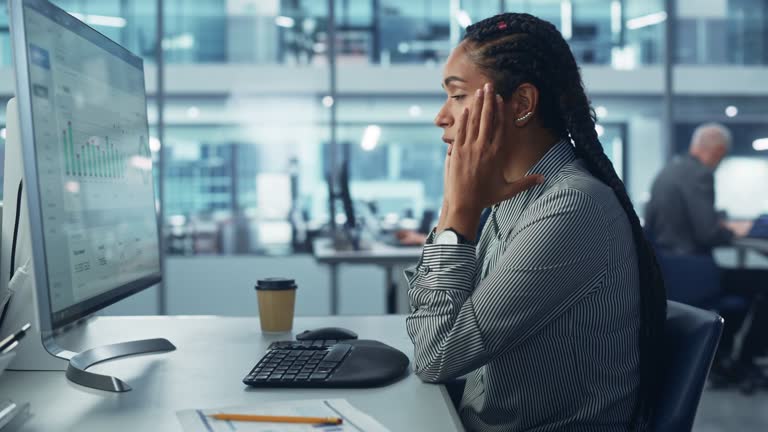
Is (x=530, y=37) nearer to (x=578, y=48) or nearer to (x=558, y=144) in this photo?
(x=558, y=144)

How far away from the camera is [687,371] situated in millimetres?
1228

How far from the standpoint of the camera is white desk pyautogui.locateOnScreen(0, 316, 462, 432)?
1.03 m

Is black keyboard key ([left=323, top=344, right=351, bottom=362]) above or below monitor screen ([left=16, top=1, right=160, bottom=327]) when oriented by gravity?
below

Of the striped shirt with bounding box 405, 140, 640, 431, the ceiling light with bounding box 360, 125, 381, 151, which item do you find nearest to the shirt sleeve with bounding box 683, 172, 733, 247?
the ceiling light with bounding box 360, 125, 381, 151

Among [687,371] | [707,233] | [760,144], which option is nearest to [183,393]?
[687,371]

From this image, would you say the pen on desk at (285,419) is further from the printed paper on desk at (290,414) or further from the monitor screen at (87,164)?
the monitor screen at (87,164)

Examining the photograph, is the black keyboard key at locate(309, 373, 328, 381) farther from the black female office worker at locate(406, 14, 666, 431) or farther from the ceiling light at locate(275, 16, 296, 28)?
the ceiling light at locate(275, 16, 296, 28)

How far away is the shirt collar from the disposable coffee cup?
528 mm

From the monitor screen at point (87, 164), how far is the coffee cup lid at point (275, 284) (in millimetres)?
229

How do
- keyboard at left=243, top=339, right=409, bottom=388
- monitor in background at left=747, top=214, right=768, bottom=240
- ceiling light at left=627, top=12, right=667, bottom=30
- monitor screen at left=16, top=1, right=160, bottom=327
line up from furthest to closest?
ceiling light at left=627, top=12, right=667, bottom=30 < monitor in background at left=747, top=214, right=768, bottom=240 < keyboard at left=243, top=339, right=409, bottom=388 < monitor screen at left=16, top=1, right=160, bottom=327

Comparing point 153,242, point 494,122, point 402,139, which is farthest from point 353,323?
point 402,139

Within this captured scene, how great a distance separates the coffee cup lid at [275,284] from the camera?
5.51ft

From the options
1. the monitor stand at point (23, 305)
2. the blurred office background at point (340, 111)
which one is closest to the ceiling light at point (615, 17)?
the blurred office background at point (340, 111)

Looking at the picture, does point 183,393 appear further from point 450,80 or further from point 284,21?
point 284,21
